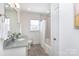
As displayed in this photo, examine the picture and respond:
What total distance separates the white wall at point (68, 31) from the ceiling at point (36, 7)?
0.67 ft

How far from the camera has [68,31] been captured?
5.62 ft

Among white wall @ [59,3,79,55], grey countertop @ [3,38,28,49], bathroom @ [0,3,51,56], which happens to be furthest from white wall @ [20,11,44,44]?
white wall @ [59,3,79,55]

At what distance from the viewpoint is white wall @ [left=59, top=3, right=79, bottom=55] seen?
5.58ft

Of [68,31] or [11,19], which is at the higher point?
[11,19]

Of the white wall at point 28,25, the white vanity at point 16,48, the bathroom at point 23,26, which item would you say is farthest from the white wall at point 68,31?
the white vanity at point 16,48

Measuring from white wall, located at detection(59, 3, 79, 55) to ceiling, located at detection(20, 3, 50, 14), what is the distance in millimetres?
205

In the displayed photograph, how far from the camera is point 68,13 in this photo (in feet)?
5.62

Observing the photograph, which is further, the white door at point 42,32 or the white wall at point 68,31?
the white door at point 42,32

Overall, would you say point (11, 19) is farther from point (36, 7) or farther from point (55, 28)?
point (55, 28)

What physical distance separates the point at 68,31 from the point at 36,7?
0.57 metres

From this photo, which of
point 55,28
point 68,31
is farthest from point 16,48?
point 68,31

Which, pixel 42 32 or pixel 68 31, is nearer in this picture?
pixel 68 31

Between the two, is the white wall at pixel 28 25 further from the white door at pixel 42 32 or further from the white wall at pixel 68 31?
the white wall at pixel 68 31

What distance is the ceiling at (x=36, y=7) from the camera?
172 centimetres
